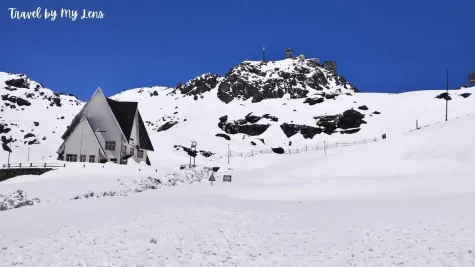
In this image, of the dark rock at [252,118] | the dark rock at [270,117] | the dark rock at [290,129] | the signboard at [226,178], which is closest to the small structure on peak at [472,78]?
the dark rock at [270,117]

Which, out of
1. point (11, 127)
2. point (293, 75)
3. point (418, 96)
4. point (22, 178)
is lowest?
point (22, 178)

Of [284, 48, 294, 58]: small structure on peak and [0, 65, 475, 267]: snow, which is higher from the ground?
[284, 48, 294, 58]: small structure on peak

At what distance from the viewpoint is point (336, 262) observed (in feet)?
31.6

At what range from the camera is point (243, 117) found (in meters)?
109

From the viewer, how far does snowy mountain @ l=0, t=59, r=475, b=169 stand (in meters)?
87.3

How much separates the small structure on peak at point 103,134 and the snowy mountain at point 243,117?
53.7 ft

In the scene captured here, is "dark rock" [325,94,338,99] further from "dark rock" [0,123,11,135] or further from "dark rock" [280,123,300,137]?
"dark rock" [0,123,11,135]

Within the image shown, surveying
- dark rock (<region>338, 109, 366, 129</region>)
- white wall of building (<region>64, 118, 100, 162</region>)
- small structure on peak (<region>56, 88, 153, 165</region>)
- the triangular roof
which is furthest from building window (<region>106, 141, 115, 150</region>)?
dark rock (<region>338, 109, 366, 129</region>)

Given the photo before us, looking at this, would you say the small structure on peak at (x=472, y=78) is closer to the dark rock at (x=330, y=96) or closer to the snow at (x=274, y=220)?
the dark rock at (x=330, y=96)

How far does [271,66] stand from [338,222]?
165 meters

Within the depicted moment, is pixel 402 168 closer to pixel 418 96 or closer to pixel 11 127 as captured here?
pixel 418 96

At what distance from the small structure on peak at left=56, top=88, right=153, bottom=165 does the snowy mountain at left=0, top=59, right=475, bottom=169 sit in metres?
16.4

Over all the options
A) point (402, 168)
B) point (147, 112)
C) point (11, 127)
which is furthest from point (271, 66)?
point (402, 168)

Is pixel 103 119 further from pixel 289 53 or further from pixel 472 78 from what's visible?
pixel 289 53
